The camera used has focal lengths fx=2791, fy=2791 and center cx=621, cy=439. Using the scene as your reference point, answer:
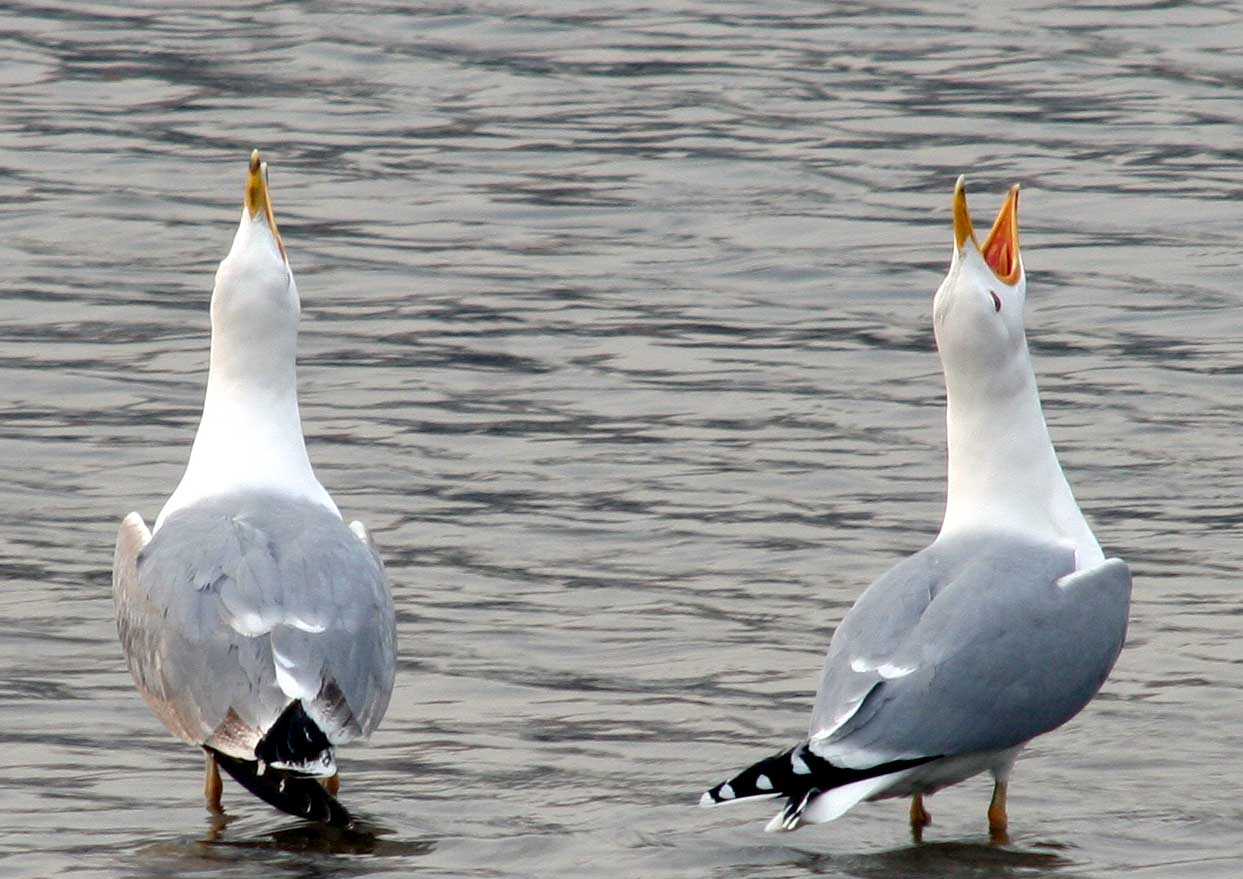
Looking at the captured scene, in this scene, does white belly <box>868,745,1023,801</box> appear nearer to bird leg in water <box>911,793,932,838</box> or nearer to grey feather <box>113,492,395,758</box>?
bird leg in water <box>911,793,932,838</box>

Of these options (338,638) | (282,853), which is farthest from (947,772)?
(282,853)

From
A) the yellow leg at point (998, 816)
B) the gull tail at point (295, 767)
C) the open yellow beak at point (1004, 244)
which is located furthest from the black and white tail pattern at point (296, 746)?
the open yellow beak at point (1004, 244)

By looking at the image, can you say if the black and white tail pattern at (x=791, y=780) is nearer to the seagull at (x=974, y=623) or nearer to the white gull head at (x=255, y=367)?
the seagull at (x=974, y=623)

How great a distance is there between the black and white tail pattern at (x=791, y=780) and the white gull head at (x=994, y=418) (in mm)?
1020

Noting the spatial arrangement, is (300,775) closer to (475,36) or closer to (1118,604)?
(1118,604)

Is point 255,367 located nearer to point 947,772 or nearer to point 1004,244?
point 1004,244

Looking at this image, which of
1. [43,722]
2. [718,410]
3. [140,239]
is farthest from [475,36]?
[43,722]

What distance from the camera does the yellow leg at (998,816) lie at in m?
7.22

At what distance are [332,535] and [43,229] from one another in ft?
23.1

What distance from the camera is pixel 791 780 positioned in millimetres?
6703

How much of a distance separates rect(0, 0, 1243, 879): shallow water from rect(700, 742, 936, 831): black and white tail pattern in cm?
31

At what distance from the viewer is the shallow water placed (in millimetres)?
7582

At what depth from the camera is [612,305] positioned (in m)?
13.0

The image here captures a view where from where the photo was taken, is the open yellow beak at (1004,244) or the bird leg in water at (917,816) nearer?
the bird leg in water at (917,816)
